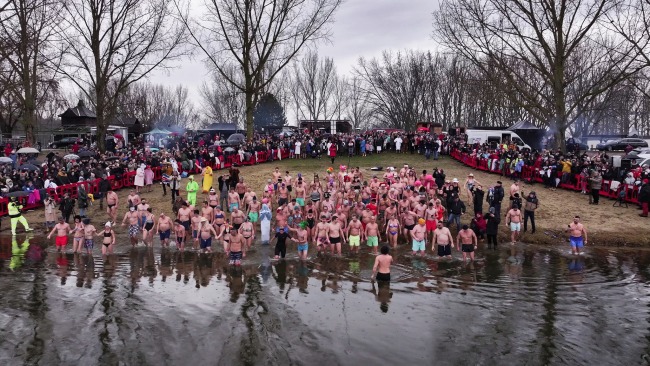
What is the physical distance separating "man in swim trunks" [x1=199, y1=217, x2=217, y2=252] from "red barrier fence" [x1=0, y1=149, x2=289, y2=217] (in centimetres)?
861

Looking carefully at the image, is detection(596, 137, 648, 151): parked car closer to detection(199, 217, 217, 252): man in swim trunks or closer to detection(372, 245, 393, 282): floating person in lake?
detection(372, 245, 393, 282): floating person in lake

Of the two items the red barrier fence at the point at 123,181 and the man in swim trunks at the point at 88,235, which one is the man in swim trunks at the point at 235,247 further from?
the red barrier fence at the point at 123,181

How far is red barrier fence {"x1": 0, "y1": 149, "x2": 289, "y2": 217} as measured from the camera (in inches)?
864

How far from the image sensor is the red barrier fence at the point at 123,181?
72.0 feet

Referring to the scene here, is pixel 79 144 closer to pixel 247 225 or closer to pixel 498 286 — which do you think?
pixel 247 225

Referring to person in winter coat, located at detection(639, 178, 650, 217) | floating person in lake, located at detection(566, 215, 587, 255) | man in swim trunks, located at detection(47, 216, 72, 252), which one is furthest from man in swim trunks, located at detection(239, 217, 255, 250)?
person in winter coat, located at detection(639, 178, 650, 217)

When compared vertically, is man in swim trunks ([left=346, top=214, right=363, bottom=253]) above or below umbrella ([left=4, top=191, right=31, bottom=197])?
below

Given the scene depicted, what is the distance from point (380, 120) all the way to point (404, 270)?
63.4 m

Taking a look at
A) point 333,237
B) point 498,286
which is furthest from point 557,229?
point 333,237

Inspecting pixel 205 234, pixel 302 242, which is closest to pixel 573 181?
pixel 302 242

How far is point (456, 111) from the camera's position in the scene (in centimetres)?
6125

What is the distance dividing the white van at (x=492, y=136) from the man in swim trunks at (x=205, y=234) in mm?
25930

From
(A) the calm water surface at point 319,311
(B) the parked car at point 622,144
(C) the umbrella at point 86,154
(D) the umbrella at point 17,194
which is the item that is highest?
(B) the parked car at point 622,144

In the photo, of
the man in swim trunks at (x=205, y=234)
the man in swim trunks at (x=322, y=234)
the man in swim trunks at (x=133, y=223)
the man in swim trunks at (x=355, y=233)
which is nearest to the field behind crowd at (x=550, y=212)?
the man in swim trunks at (x=133, y=223)
